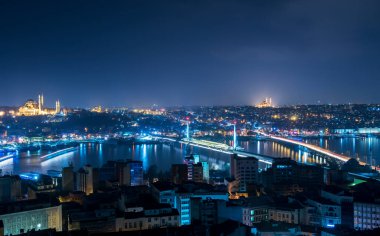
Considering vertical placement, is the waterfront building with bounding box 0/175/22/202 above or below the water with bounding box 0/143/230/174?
above

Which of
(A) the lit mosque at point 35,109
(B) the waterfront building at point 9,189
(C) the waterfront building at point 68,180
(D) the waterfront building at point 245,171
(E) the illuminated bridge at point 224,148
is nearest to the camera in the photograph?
(B) the waterfront building at point 9,189

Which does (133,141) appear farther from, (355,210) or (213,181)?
(355,210)

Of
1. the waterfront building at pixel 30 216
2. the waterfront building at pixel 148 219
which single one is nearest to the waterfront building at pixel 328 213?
the waterfront building at pixel 148 219

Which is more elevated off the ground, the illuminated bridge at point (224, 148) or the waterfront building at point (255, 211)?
the waterfront building at point (255, 211)

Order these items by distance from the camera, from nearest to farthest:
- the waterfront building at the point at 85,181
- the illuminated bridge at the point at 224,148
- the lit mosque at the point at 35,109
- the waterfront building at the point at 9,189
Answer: the waterfront building at the point at 9,189 → the waterfront building at the point at 85,181 → the illuminated bridge at the point at 224,148 → the lit mosque at the point at 35,109

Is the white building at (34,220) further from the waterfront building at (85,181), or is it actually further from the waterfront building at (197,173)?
the waterfront building at (197,173)

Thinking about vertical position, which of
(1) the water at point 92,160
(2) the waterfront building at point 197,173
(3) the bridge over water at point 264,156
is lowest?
(1) the water at point 92,160

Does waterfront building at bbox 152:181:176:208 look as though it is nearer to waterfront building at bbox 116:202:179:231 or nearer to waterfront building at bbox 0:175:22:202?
waterfront building at bbox 116:202:179:231

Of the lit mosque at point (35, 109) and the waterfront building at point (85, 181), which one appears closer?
the waterfront building at point (85, 181)

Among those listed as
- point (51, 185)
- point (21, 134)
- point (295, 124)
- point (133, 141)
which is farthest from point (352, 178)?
point (295, 124)

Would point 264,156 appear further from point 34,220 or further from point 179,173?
point 34,220

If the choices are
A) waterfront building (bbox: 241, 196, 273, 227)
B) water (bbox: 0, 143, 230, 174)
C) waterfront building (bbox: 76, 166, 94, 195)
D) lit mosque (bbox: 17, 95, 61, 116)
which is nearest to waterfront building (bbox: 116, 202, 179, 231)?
waterfront building (bbox: 241, 196, 273, 227)
